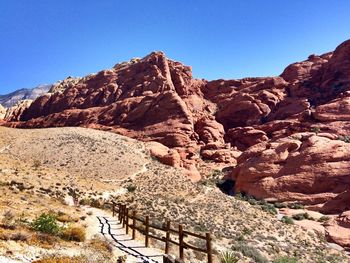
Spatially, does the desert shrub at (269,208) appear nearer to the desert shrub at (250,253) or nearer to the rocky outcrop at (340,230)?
the rocky outcrop at (340,230)

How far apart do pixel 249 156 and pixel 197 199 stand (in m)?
19.3

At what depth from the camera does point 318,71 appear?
3893 inches

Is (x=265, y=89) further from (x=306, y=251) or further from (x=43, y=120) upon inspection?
(x=306, y=251)

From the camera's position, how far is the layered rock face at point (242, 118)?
175 ft

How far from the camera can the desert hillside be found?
2508 cm

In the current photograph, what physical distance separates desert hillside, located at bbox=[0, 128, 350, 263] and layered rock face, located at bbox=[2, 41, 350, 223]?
5349 millimetres

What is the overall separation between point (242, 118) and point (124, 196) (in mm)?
57555

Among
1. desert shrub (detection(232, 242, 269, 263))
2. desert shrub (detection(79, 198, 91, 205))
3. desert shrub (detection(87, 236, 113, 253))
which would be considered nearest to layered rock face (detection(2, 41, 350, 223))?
desert shrub (detection(232, 242, 269, 263))

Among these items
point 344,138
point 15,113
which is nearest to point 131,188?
point 344,138

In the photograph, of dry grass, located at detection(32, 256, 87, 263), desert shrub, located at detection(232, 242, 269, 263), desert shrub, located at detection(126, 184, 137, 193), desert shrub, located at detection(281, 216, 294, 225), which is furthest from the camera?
desert shrub, located at detection(126, 184, 137, 193)

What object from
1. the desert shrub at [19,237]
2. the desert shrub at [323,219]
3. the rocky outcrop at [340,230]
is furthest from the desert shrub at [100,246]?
the desert shrub at [323,219]

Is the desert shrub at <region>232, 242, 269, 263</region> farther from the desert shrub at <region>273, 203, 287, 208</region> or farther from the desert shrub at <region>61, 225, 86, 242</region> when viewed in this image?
the desert shrub at <region>273, 203, 287, 208</region>

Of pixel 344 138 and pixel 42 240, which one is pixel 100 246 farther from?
pixel 344 138

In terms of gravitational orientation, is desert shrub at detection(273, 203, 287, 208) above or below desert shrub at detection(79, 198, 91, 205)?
above
